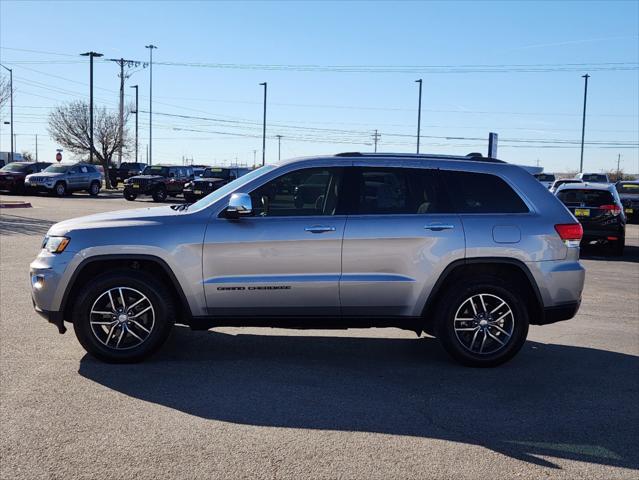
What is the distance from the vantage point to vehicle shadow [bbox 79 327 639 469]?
179 inches

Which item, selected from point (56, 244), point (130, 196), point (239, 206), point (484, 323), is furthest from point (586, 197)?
point (130, 196)

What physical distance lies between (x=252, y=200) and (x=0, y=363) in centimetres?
257

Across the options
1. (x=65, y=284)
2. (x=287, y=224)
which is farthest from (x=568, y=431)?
(x=65, y=284)

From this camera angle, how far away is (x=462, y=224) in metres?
6.04

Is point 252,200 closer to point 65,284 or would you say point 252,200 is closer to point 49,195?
point 65,284

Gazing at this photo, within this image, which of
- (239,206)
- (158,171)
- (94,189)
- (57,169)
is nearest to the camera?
(239,206)

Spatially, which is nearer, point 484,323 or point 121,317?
point 121,317

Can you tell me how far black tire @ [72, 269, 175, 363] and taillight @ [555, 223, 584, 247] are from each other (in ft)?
11.5

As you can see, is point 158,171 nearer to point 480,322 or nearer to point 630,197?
point 630,197

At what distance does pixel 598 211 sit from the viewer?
1516 centimetres

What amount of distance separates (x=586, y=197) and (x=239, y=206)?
11.8 metres

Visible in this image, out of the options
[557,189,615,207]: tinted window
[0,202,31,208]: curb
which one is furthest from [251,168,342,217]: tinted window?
[0,202,31,208]: curb

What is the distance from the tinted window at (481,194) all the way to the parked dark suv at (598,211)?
9623mm

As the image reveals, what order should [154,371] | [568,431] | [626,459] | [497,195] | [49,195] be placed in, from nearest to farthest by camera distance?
[626,459], [568,431], [154,371], [497,195], [49,195]
